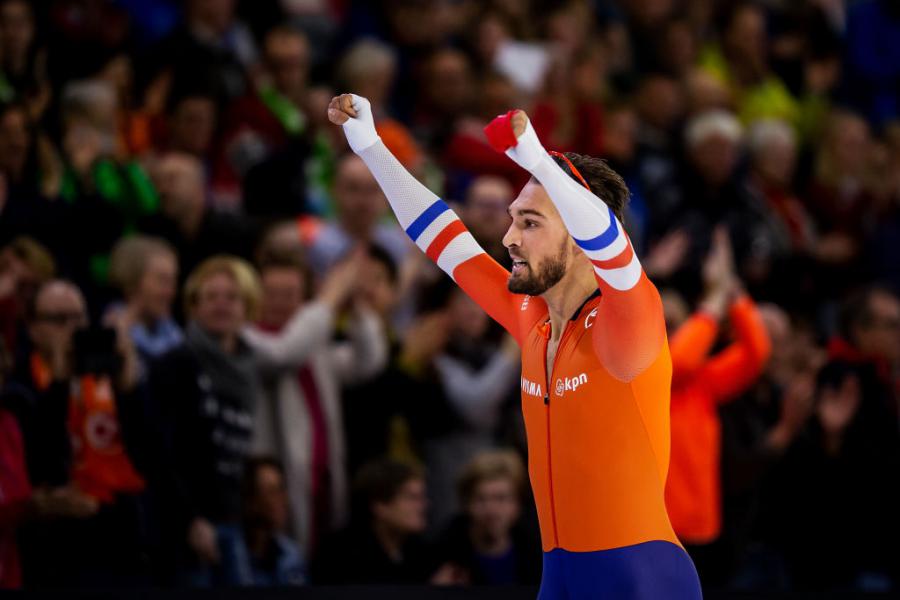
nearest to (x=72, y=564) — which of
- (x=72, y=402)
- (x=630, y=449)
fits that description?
(x=72, y=402)

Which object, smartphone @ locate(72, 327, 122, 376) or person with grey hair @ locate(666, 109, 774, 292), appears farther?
person with grey hair @ locate(666, 109, 774, 292)

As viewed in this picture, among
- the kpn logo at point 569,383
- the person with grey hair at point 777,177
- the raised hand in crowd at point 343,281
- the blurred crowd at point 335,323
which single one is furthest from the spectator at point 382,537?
the person with grey hair at point 777,177

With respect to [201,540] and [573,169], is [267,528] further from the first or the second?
[573,169]

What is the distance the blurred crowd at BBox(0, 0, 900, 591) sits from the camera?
5.91m

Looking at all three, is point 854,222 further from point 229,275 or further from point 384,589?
point 384,589

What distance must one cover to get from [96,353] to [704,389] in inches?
121

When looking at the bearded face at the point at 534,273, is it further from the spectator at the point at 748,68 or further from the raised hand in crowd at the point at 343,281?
the spectator at the point at 748,68

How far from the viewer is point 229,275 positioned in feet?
21.5

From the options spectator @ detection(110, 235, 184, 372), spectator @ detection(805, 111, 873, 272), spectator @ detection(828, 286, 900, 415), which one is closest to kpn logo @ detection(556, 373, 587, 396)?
spectator @ detection(110, 235, 184, 372)

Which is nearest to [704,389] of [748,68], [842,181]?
[842,181]

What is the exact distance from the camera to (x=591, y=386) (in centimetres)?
388

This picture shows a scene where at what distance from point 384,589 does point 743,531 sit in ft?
10.5

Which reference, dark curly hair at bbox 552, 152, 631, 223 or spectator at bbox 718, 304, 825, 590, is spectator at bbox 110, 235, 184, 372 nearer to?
dark curly hair at bbox 552, 152, 631, 223

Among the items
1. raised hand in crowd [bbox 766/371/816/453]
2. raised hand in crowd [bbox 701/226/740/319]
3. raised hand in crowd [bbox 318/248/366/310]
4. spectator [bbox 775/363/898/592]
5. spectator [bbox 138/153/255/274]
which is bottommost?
spectator [bbox 775/363/898/592]
